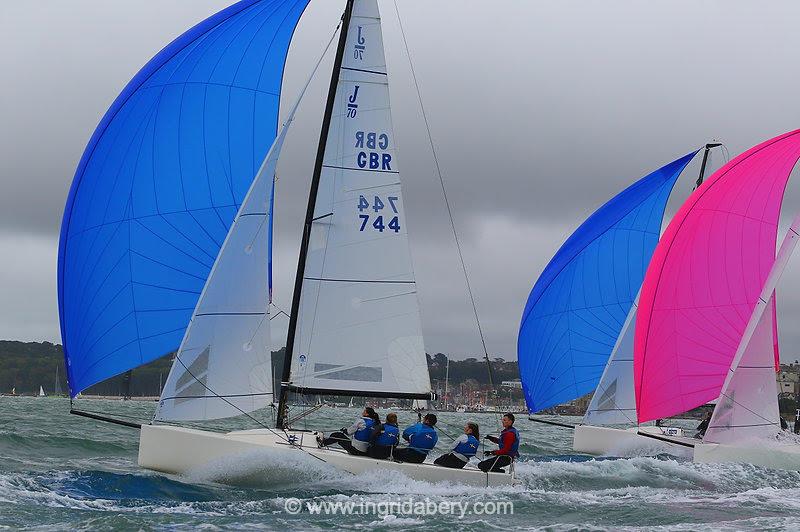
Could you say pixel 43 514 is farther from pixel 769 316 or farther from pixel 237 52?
pixel 769 316

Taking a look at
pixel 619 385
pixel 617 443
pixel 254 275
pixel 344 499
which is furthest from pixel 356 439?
pixel 619 385

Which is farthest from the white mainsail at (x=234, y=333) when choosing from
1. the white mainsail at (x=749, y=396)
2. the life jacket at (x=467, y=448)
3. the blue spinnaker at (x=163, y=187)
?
the white mainsail at (x=749, y=396)

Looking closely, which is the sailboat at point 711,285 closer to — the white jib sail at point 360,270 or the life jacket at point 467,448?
the life jacket at point 467,448

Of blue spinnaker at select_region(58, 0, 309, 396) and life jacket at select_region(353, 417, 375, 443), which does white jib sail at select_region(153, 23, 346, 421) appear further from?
life jacket at select_region(353, 417, 375, 443)

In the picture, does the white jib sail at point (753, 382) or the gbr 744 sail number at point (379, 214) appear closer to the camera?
the gbr 744 sail number at point (379, 214)

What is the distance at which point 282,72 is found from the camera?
15820 mm

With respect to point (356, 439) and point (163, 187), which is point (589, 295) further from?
point (163, 187)

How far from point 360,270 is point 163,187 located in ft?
9.13

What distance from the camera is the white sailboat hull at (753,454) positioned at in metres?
19.2

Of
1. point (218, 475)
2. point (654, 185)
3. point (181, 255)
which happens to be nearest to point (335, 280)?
point (181, 255)

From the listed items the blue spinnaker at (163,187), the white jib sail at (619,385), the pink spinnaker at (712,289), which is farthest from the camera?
the white jib sail at (619,385)

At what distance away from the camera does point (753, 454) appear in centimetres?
1927

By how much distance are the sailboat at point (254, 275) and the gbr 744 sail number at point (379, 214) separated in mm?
19

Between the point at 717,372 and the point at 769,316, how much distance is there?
2.18 metres
